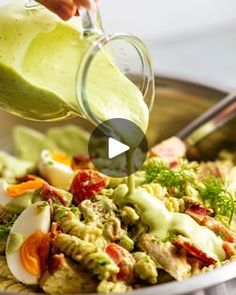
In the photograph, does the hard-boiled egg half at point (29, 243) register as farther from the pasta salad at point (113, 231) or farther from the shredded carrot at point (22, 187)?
the shredded carrot at point (22, 187)

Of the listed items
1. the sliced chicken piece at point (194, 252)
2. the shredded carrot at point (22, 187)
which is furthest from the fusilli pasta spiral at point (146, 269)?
the shredded carrot at point (22, 187)

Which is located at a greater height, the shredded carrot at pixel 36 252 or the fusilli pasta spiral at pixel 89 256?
the fusilli pasta spiral at pixel 89 256

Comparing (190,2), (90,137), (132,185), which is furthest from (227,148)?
(190,2)

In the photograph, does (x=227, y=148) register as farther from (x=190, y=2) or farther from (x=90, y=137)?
(x=190, y=2)

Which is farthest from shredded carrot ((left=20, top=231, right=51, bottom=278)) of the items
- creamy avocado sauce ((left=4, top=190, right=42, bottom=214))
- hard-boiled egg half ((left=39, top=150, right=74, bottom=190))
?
hard-boiled egg half ((left=39, top=150, right=74, bottom=190))

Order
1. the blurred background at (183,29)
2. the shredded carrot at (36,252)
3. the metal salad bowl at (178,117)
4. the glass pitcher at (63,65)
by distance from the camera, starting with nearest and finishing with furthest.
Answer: the shredded carrot at (36,252) → the glass pitcher at (63,65) → the metal salad bowl at (178,117) → the blurred background at (183,29)
